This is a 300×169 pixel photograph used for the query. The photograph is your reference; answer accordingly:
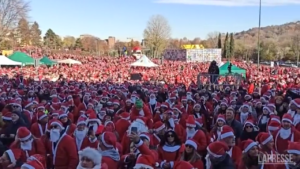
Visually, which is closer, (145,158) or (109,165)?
(145,158)

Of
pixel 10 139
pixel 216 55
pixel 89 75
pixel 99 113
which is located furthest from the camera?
pixel 216 55

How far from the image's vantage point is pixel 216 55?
69438 mm

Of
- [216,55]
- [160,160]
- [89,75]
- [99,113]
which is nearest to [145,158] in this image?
[160,160]

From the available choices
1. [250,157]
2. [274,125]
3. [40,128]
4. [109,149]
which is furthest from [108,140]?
[274,125]

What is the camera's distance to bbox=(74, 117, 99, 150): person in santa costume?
255 inches

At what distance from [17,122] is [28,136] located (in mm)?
2025

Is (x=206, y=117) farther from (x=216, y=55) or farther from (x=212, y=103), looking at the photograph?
(x=216, y=55)

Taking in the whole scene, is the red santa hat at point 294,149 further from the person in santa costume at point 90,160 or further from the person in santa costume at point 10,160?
the person in santa costume at point 10,160

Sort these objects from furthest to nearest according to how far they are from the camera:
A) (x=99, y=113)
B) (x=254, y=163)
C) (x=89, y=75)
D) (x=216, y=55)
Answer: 1. (x=216, y=55)
2. (x=89, y=75)
3. (x=99, y=113)
4. (x=254, y=163)

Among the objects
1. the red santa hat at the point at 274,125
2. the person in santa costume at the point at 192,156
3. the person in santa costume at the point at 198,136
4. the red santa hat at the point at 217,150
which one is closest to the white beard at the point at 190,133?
the person in santa costume at the point at 198,136

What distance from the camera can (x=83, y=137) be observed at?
6.65 m

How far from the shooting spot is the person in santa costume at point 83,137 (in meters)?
6.49

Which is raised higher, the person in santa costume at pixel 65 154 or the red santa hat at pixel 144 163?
the red santa hat at pixel 144 163

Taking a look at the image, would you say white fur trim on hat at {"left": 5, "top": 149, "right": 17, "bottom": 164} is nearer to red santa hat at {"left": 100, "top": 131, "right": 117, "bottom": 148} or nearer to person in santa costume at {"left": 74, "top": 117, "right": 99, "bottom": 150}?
red santa hat at {"left": 100, "top": 131, "right": 117, "bottom": 148}
